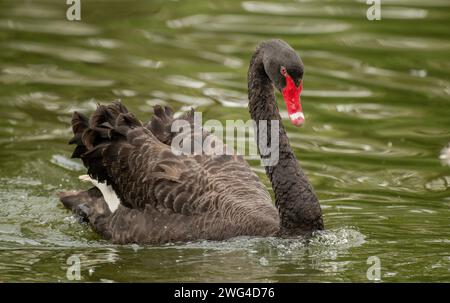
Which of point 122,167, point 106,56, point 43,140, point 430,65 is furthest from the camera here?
point 106,56

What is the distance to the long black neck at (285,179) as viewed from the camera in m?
8.25

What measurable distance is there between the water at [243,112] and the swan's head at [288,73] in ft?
3.23

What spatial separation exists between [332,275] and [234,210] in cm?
101

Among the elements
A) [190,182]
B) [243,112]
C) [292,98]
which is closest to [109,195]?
[190,182]

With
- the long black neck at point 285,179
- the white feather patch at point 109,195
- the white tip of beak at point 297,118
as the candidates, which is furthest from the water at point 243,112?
the white tip of beak at point 297,118

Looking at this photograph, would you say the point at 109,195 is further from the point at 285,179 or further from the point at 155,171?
the point at 285,179

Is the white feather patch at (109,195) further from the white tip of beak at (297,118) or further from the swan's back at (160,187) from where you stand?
the white tip of beak at (297,118)

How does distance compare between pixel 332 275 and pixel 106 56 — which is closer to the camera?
pixel 332 275

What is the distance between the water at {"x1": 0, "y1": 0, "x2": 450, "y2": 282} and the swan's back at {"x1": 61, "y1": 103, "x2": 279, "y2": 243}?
0.15 metres

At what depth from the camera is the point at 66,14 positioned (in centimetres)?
1633

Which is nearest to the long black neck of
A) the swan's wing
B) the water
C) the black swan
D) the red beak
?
the black swan
